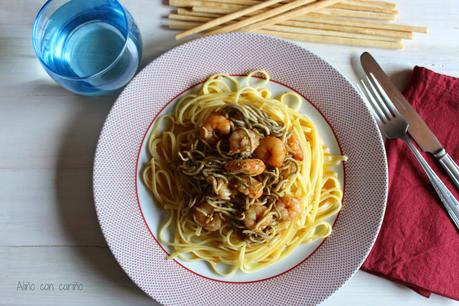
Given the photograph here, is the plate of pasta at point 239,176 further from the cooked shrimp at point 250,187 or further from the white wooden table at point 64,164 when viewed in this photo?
the white wooden table at point 64,164

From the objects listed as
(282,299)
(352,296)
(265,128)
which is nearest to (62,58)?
(265,128)

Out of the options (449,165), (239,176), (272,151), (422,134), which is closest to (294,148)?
(272,151)

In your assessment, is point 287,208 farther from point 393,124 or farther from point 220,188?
point 393,124

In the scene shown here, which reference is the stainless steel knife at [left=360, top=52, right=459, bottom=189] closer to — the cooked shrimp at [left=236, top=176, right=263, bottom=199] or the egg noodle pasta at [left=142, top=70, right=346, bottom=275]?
the egg noodle pasta at [left=142, top=70, right=346, bottom=275]

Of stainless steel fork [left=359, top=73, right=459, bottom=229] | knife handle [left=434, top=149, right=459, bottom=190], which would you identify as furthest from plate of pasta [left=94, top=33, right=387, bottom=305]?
knife handle [left=434, top=149, right=459, bottom=190]

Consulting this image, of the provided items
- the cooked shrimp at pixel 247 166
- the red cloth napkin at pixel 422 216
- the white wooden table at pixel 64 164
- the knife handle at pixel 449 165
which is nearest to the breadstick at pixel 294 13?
the white wooden table at pixel 64 164

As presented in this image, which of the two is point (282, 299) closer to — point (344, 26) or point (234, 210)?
point (234, 210)
